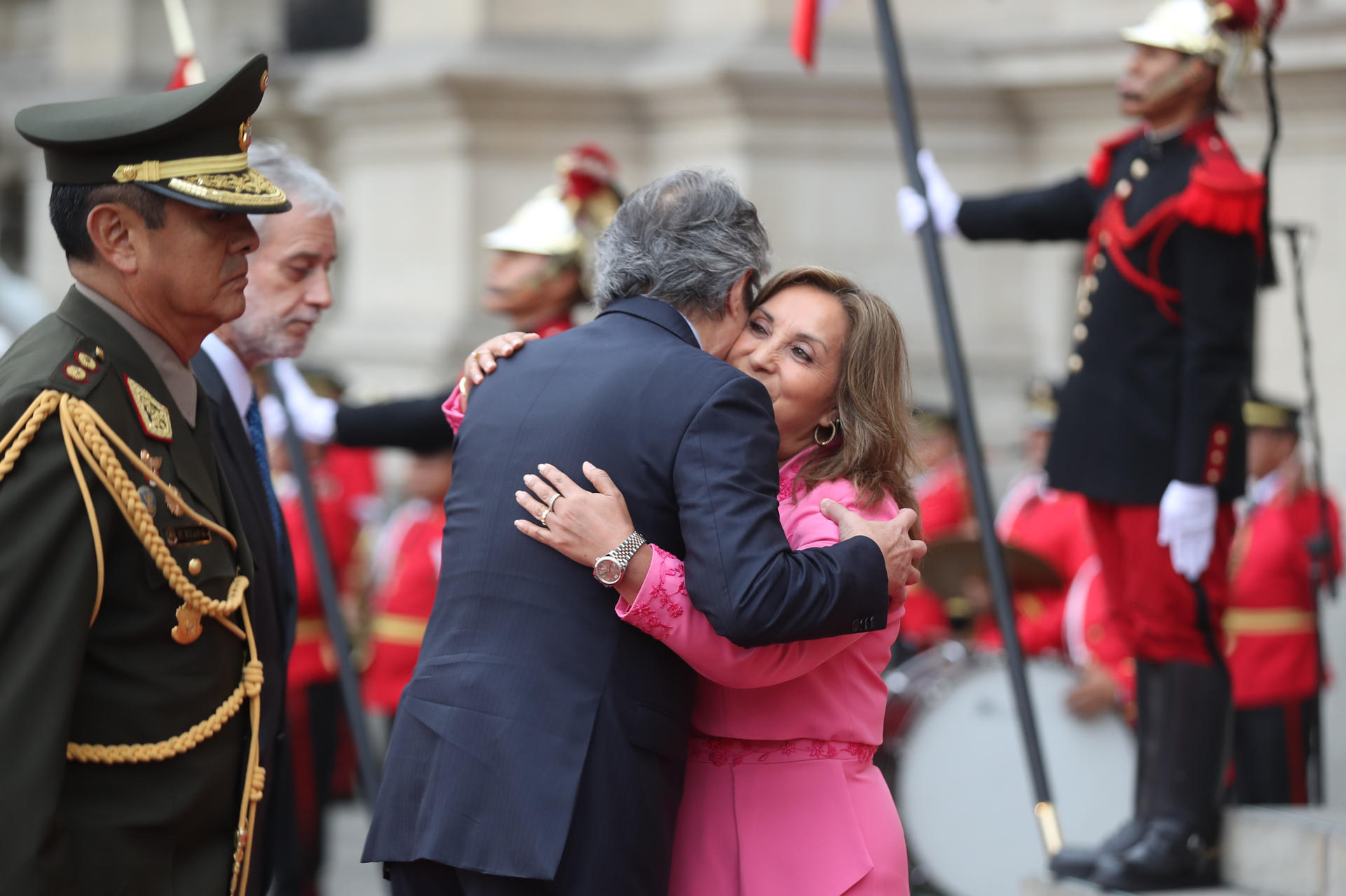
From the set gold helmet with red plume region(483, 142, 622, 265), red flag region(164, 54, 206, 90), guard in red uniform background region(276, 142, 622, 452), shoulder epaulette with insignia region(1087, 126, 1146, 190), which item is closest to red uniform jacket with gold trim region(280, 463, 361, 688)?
guard in red uniform background region(276, 142, 622, 452)

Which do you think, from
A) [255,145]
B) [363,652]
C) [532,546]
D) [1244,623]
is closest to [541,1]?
[363,652]

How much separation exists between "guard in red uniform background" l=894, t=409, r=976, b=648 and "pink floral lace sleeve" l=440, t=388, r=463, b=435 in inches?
151

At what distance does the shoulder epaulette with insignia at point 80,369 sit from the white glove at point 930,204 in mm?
2890

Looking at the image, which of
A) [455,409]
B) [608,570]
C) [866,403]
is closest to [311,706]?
[455,409]

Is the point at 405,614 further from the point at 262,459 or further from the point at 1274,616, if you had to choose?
the point at 262,459

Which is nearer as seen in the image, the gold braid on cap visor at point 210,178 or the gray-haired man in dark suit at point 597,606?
the gold braid on cap visor at point 210,178

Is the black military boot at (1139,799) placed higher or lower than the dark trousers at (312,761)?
higher

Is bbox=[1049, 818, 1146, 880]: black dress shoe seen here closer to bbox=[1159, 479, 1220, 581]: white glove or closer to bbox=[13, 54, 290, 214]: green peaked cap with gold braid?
bbox=[1159, 479, 1220, 581]: white glove

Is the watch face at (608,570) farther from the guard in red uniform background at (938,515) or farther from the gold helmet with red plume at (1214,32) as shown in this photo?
the guard in red uniform background at (938,515)

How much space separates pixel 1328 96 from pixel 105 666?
6170mm

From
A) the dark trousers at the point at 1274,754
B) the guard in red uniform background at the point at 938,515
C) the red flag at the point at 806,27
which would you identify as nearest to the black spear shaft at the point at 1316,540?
the dark trousers at the point at 1274,754

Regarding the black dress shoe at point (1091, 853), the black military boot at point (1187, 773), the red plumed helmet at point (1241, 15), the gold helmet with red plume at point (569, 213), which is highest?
the red plumed helmet at point (1241, 15)

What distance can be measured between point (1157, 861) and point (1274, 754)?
2468 mm

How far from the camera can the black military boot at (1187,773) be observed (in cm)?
420
